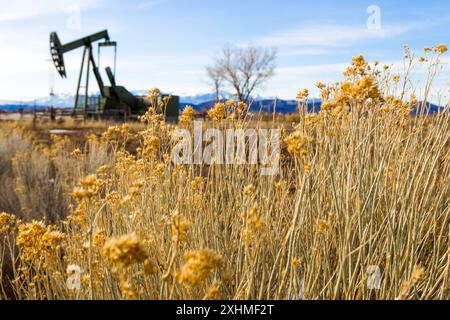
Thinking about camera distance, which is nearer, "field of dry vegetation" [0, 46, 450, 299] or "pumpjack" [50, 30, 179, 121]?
"field of dry vegetation" [0, 46, 450, 299]

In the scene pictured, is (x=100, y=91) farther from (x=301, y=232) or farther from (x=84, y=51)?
(x=301, y=232)

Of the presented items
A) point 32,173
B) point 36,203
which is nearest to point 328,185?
point 36,203

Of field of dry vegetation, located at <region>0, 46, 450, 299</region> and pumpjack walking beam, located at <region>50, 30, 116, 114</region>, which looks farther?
pumpjack walking beam, located at <region>50, 30, 116, 114</region>

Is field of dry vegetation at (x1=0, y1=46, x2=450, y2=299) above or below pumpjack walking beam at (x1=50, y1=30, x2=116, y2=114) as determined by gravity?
below

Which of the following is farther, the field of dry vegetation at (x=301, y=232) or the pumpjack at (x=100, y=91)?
the pumpjack at (x=100, y=91)

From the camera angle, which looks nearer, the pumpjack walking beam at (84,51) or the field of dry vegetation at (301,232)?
the field of dry vegetation at (301,232)

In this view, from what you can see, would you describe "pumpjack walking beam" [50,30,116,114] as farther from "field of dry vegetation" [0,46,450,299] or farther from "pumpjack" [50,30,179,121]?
"field of dry vegetation" [0,46,450,299]

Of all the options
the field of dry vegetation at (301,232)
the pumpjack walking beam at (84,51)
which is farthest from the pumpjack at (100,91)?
the field of dry vegetation at (301,232)

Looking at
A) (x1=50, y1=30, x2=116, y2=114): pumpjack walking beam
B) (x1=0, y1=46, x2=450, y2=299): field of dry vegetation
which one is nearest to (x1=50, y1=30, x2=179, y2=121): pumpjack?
(x1=50, y1=30, x2=116, y2=114): pumpjack walking beam

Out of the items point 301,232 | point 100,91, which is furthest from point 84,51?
point 301,232

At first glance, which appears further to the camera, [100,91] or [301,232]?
[100,91]

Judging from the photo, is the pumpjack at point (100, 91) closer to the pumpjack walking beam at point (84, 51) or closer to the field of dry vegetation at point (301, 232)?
the pumpjack walking beam at point (84, 51)

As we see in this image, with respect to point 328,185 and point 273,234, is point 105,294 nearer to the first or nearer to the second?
point 273,234

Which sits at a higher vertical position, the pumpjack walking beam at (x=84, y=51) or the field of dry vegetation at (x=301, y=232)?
the pumpjack walking beam at (x=84, y=51)
